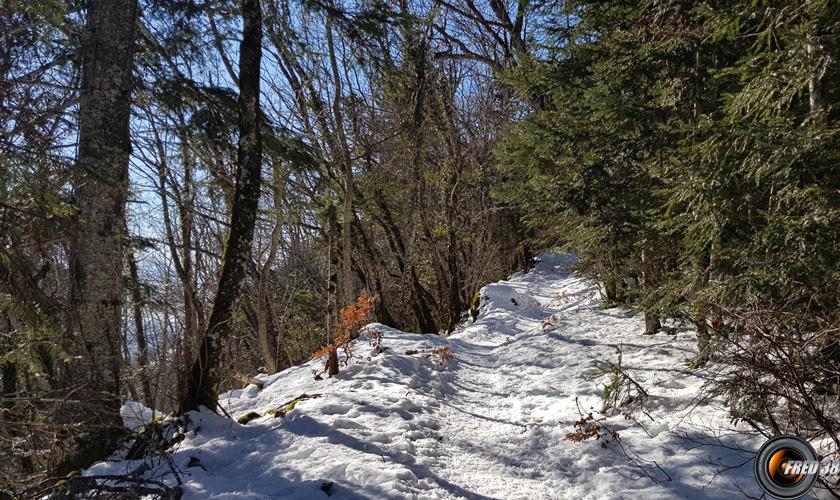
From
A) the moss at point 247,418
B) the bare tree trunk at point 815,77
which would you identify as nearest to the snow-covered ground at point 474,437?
the moss at point 247,418

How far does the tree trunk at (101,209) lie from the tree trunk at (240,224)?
0.73 meters

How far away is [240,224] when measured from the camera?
4.59 meters

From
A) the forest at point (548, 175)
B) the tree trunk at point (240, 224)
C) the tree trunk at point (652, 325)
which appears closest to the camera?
the forest at point (548, 175)

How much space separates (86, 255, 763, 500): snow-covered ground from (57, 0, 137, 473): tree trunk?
3.11 ft

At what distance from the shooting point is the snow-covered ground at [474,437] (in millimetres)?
3275

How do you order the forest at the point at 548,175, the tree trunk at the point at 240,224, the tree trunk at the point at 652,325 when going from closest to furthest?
the forest at the point at 548,175, the tree trunk at the point at 240,224, the tree trunk at the point at 652,325

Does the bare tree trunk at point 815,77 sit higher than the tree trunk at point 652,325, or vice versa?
the bare tree trunk at point 815,77

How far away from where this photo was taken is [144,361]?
12.1 m

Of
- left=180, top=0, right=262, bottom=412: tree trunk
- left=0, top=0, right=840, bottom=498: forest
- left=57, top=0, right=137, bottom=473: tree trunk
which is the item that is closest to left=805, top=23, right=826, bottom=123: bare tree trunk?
left=0, top=0, right=840, bottom=498: forest

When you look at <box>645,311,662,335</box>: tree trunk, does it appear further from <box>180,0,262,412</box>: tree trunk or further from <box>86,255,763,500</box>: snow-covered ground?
<box>180,0,262,412</box>: tree trunk

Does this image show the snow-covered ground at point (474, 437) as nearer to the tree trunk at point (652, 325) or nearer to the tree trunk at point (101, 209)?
the tree trunk at point (652, 325)

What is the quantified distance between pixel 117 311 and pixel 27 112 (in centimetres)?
188

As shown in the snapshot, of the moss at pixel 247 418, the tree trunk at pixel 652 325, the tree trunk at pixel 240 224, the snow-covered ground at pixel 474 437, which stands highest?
the tree trunk at pixel 240 224

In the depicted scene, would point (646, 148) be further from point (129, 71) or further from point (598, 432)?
point (129, 71)
